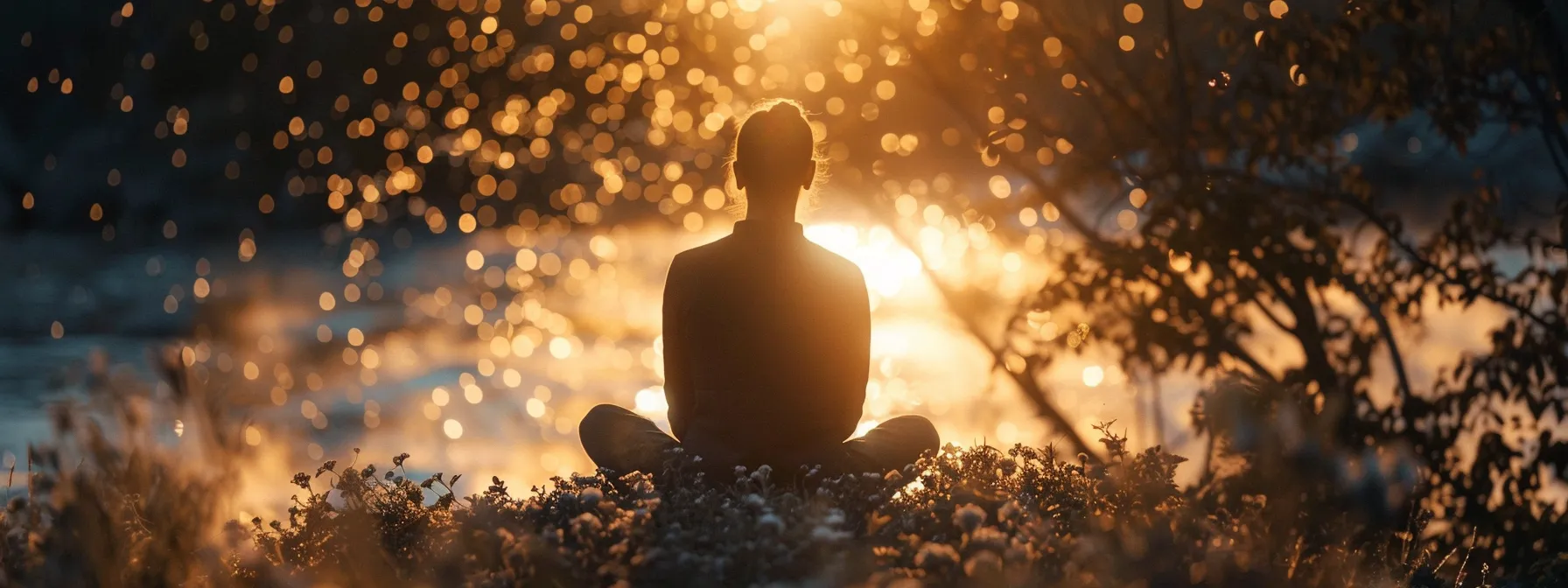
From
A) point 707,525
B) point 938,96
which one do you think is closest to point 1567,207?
point 938,96

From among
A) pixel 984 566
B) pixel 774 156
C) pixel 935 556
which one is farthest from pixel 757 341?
pixel 984 566

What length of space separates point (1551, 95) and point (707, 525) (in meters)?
4.58

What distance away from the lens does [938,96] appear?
6852 millimetres

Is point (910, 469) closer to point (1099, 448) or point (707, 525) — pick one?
point (707, 525)

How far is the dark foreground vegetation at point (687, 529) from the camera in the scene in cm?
319

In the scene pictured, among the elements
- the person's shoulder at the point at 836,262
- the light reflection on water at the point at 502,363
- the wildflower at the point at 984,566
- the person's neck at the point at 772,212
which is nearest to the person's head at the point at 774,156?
the person's neck at the point at 772,212

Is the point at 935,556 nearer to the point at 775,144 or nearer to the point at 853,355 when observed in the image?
the point at 853,355

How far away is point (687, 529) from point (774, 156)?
143 centimetres

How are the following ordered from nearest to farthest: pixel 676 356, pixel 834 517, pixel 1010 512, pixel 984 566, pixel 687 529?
pixel 984 566 < pixel 834 517 < pixel 1010 512 < pixel 687 529 < pixel 676 356

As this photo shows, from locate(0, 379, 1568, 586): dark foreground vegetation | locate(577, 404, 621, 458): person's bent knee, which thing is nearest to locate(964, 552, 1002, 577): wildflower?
locate(0, 379, 1568, 586): dark foreground vegetation

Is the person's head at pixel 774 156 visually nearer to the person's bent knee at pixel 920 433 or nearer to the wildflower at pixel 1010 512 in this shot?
the person's bent knee at pixel 920 433

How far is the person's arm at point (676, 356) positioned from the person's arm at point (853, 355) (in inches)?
21.2

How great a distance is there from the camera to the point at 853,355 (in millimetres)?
4652

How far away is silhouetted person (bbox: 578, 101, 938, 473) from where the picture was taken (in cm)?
447
